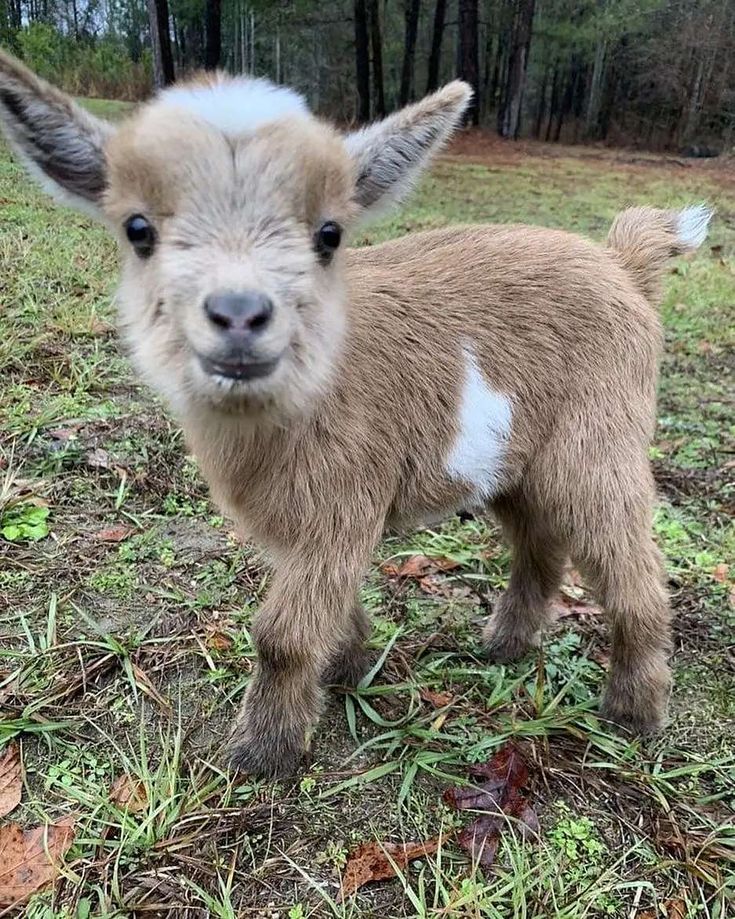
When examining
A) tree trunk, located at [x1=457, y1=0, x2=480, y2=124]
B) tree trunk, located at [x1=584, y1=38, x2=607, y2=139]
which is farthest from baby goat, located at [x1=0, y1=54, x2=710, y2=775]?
tree trunk, located at [x1=584, y1=38, x2=607, y2=139]

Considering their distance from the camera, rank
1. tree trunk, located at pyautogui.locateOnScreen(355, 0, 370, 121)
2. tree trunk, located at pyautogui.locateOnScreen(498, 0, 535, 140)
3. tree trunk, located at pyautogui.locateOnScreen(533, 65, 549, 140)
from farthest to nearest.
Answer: tree trunk, located at pyautogui.locateOnScreen(533, 65, 549, 140) → tree trunk, located at pyautogui.locateOnScreen(498, 0, 535, 140) → tree trunk, located at pyautogui.locateOnScreen(355, 0, 370, 121)

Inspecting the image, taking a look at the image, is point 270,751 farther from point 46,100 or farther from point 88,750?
point 46,100

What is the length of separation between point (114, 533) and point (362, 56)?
21583 millimetres

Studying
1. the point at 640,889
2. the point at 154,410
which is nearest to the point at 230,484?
the point at 640,889

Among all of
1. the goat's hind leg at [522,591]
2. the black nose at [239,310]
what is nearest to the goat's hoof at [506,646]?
the goat's hind leg at [522,591]

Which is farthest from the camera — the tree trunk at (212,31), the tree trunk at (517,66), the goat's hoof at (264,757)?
the tree trunk at (517,66)

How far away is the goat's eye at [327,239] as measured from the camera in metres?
2.06

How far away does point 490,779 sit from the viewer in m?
2.50

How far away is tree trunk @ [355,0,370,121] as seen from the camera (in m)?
21.0

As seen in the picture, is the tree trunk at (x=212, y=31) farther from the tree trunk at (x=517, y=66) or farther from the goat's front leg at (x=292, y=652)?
the goat's front leg at (x=292, y=652)

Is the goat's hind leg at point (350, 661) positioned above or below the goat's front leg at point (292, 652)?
below

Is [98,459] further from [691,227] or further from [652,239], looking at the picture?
[691,227]

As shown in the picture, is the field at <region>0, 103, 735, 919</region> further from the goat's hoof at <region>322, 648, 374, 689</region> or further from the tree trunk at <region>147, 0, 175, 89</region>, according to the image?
the tree trunk at <region>147, 0, 175, 89</region>

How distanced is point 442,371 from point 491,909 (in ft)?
5.16
